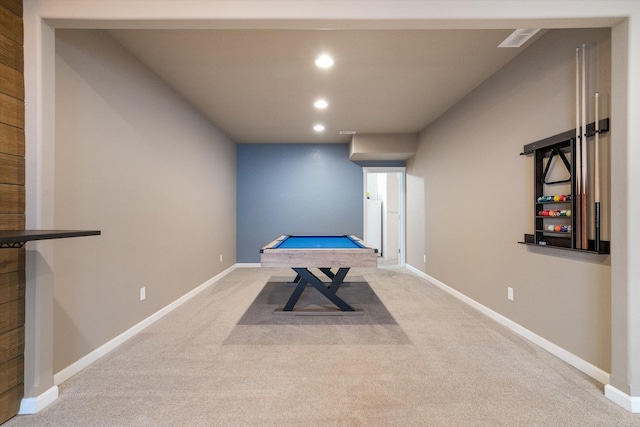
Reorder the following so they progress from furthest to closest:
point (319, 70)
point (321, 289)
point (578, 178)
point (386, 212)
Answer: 1. point (386, 212)
2. point (321, 289)
3. point (319, 70)
4. point (578, 178)

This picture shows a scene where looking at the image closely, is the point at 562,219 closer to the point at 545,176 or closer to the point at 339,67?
the point at 545,176

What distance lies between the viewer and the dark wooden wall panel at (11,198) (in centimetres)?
151

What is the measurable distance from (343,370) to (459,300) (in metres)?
2.22

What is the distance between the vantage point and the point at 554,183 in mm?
2232

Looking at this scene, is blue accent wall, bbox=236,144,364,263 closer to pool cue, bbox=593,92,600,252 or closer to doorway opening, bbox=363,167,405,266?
doorway opening, bbox=363,167,405,266

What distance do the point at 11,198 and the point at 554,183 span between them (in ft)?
11.4

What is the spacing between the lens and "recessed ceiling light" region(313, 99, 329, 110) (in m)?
3.71

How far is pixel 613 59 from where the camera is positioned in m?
1.69

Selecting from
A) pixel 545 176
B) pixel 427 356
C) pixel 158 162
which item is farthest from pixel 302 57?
pixel 427 356

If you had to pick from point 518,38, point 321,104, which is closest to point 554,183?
point 518,38

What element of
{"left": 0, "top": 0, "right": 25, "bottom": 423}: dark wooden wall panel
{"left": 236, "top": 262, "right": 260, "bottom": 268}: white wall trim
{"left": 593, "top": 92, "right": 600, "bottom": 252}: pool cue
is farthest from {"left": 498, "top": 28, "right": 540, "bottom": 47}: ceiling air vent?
{"left": 236, "top": 262, "right": 260, "bottom": 268}: white wall trim

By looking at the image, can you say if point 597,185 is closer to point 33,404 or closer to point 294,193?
point 33,404

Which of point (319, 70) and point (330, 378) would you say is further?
point (319, 70)

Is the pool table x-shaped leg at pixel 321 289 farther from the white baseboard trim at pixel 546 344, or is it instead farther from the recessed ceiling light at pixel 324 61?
the recessed ceiling light at pixel 324 61
